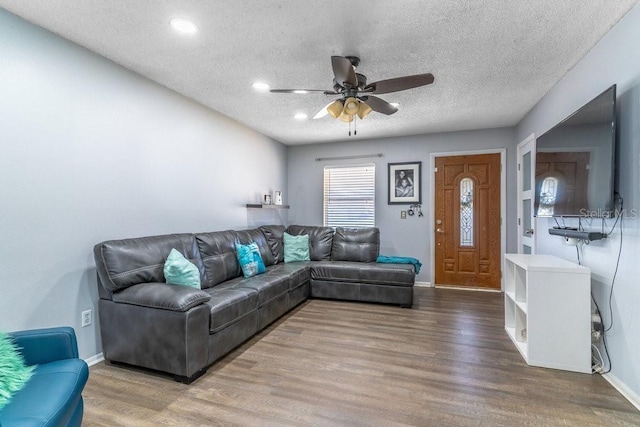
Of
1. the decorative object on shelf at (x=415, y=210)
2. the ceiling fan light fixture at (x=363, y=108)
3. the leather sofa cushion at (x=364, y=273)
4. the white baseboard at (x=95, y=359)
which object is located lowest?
the white baseboard at (x=95, y=359)

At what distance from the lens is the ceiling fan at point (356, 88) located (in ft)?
7.50

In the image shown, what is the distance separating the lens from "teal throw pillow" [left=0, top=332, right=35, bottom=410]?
4.29ft

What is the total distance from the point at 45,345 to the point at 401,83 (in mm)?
2787

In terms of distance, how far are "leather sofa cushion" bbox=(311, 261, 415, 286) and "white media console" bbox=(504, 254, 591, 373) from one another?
5.17 feet

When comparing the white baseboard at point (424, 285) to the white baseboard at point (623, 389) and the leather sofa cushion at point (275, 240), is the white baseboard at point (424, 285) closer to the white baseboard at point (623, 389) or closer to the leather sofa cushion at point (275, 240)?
the leather sofa cushion at point (275, 240)

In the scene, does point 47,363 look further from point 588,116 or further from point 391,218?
point 391,218

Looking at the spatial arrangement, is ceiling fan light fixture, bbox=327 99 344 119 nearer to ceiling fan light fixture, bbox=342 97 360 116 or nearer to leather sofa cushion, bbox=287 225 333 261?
ceiling fan light fixture, bbox=342 97 360 116

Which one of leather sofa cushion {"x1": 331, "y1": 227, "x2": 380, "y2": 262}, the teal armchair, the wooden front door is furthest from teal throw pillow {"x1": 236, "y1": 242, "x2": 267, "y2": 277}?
the wooden front door

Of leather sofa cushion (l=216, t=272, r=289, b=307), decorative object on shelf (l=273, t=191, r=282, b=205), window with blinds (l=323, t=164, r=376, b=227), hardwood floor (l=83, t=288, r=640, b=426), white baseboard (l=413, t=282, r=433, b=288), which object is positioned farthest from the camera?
window with blinds (l=323, t=164, r=376, b=227)

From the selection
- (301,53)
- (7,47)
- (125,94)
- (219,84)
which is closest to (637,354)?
(301,53)

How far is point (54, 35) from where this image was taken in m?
2.27

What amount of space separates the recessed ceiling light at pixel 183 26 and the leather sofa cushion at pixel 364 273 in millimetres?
3116

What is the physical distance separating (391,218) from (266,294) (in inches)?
115

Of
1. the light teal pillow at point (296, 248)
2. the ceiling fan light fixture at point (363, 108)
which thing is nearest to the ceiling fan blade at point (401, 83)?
the ceiling fan light fixture at point (363, 108)
